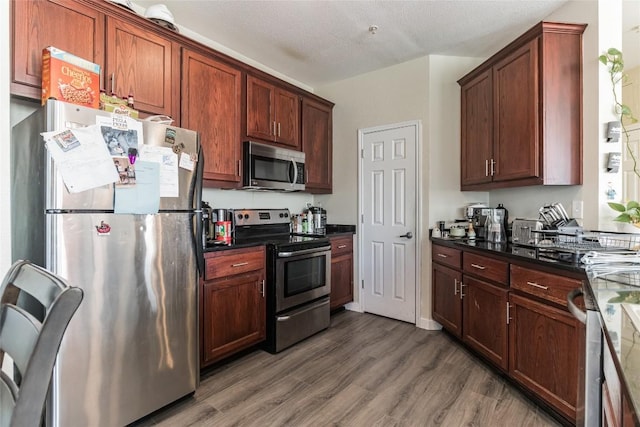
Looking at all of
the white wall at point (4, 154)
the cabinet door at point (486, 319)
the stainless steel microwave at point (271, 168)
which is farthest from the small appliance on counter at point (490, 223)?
the white wall at point (4, 154)

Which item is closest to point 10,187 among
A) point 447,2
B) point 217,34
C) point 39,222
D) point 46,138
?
point 39,222

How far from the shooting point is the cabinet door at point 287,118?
3.23m

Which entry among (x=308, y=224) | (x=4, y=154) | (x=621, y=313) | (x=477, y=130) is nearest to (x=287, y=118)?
(x=308, y=224)

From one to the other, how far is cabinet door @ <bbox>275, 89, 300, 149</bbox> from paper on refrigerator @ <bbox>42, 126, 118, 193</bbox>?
5.88 ft

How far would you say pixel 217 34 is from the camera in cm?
288

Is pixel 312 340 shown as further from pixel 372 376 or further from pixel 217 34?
pixel 217 34

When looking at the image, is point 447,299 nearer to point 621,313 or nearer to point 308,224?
point 308,224

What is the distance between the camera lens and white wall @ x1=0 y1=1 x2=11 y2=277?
5.37 feet

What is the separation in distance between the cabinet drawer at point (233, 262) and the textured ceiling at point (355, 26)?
183 centimetres

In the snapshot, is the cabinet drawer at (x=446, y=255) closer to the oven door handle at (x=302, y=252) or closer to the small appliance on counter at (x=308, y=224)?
the oven door handle at (x=302, y=252)

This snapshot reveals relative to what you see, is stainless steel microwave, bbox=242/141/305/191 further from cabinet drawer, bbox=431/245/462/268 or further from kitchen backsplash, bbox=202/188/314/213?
cabinet drawer, bbox=431/245/462/268

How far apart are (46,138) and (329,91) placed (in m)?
3.14

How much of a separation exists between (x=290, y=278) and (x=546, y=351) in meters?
1.80

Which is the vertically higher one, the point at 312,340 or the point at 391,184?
the point at 391,184
